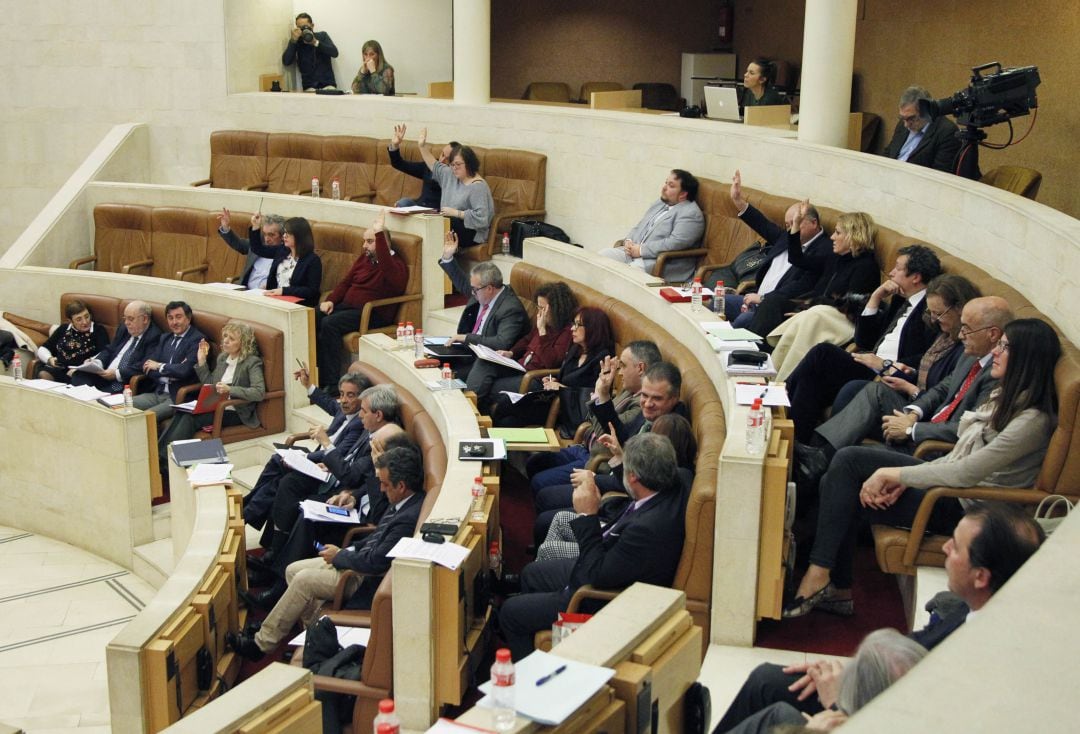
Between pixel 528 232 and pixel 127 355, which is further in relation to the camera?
pixel 528 232

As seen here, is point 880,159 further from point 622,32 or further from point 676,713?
point 622,32

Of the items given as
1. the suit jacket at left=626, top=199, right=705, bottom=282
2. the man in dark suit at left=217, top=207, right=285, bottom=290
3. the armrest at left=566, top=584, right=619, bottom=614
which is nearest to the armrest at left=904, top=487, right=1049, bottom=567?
the armrest at left=566, top=584, right=619, bottom=614

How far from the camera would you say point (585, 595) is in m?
4.43

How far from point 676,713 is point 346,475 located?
3.21m

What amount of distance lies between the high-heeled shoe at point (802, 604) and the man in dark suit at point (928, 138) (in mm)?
3324

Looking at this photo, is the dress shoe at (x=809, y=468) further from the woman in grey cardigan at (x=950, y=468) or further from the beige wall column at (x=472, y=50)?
the beige wall column at (x=472, y=50)

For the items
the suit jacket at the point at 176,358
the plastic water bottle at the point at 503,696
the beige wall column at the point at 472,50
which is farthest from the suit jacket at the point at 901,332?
the beige wall column at the point at 472,50

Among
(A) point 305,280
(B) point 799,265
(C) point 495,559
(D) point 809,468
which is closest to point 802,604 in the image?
(D) point 809,468

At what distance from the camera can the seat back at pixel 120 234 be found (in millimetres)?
10766

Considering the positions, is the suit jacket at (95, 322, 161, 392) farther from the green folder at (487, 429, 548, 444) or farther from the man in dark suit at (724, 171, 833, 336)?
the man in dark suit at (724, 171, 833, 336)

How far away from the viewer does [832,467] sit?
453 cm

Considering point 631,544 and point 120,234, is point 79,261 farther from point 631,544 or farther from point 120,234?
point 631,544

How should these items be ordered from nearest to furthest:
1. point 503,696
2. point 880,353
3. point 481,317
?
point 503,696
point 880,353
point 481,317

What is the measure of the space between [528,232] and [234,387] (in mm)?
2612
